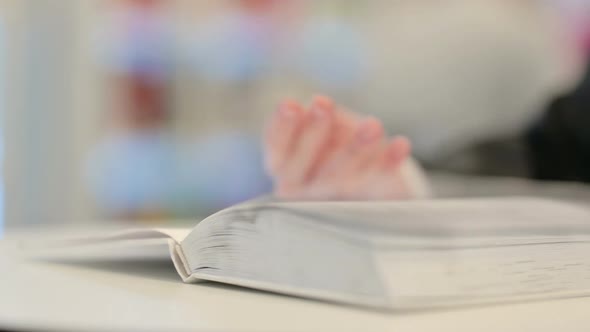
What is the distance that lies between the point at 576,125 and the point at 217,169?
0.71 m

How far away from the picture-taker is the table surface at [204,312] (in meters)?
0.24

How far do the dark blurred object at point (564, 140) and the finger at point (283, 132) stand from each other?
2.19 ft

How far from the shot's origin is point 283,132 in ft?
1.74

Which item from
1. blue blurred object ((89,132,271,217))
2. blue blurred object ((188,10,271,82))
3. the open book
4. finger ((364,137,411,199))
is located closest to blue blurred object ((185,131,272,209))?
blue blurred object ((89,132,271,217))

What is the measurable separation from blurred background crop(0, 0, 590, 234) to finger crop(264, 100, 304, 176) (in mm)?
658

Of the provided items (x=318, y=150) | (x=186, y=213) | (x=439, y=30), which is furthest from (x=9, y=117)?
(x=439, y=30)

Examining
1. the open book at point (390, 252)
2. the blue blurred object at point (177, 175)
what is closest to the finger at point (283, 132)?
the open book at point (390, 252)

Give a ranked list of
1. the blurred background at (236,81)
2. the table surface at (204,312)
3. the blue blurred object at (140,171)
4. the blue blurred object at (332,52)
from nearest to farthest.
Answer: the table surface at (204,312)
the blurred background at (236,81)
the blue blurred object at (140,171)
the blue blurred object at (332,52)

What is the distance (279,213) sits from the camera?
0.28 meters

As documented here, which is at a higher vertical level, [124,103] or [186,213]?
[124,103]

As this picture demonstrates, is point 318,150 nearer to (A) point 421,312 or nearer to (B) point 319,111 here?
(B) point 319,111

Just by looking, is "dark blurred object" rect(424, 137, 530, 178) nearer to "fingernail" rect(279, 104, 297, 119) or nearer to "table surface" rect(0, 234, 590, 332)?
A: "fingernail" rect(279, 104, 297, 119)

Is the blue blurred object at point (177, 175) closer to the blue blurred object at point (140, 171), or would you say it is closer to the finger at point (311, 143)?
the blue blurred object at point (140, 171)

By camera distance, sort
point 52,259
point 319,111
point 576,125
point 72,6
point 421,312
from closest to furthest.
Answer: point 421,312 < point 52,259 < point 319,111 < point 576,125 < point 72,6
